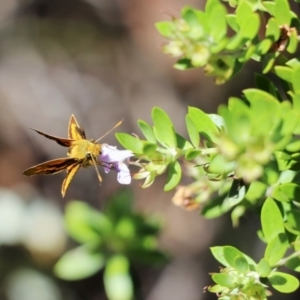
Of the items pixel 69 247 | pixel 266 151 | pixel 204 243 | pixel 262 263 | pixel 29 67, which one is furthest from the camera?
pixel 29 67

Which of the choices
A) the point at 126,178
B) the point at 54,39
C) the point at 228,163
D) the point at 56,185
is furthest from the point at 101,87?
the point at 228,163

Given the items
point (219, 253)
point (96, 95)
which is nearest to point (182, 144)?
point (219, 253)

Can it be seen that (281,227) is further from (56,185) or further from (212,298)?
(56,185)

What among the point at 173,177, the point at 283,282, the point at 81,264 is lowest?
the point at 81,264

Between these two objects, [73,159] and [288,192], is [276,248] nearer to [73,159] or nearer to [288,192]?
[288,192]

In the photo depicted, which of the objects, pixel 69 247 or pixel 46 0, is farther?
pixel 46 0

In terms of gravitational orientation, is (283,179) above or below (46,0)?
above

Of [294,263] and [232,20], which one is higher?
[232,20]

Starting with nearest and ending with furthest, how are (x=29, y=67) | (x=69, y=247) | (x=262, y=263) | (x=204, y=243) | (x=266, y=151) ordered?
1. (x=266, y=151)
2. (x=262, y=263)
3. (x=69, y=247)
4. (x=204, y=243)
5. (x=29, y=67)
